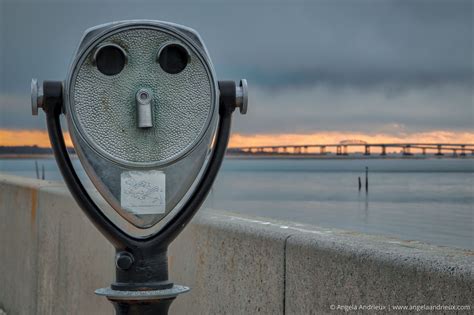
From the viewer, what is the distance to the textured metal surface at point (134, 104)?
2607mm

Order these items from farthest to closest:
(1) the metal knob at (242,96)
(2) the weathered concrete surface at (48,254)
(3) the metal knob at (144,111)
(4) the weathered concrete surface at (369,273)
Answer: (2) the weathered concrete surface at (48,254)
(1) the metal knob at (242,96)
(3) the metal knob at (144,111)
(4) the weathered concrete surface at (369,273)

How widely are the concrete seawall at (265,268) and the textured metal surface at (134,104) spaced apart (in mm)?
478

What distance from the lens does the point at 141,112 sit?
8.45 feet

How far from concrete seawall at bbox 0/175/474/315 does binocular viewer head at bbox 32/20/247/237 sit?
391 mm

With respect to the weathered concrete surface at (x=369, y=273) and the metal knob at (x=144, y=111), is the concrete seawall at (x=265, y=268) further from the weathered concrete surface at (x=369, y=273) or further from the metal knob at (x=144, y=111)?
the metal knob at (x=144, y=111)

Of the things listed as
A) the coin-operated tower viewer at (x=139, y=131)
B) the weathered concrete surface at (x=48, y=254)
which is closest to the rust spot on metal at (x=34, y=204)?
the weathered concrete surface at (x=48, y=254)

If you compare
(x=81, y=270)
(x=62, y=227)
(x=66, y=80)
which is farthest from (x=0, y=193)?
(x=66, y=80)

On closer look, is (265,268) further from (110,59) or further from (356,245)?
(110,59)

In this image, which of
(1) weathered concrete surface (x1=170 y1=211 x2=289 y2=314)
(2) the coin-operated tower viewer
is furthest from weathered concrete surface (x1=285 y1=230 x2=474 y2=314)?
(2) the coin-operated tower viewer

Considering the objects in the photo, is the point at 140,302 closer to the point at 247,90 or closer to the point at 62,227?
the point at 247,90

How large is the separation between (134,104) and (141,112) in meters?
0.05

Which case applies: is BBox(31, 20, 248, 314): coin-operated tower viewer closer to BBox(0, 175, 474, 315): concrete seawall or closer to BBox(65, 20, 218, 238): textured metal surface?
BBox(65, 20, 218, 238): textured metal surface

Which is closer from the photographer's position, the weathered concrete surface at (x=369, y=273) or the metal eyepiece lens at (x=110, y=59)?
the weathered concrete surface at (x=369, y=273)

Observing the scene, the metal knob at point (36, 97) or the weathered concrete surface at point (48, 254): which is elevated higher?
the metal knob at point (36, 97)
